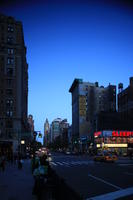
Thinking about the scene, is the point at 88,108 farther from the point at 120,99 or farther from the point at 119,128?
the point at 119,128

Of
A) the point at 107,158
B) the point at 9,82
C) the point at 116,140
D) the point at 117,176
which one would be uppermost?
the point at 9,82

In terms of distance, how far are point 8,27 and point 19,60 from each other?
11610mm

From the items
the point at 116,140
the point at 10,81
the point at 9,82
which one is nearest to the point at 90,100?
the point at 116,140

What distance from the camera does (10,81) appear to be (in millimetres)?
90750

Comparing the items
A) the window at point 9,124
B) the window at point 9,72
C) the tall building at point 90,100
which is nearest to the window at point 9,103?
the window at point 9,124

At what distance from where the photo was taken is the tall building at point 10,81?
282ft

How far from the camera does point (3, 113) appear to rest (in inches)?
3423

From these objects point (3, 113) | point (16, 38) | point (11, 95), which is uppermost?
point (16, 38)

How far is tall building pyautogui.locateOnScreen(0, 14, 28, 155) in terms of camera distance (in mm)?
86062

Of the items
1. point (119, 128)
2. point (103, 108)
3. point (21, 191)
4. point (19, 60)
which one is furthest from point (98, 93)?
point (21, 191)

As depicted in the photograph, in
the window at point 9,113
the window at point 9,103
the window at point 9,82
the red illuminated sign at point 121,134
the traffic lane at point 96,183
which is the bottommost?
the traffic lane at point 96,183

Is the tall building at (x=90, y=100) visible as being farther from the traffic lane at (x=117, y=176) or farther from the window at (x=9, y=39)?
the traffic lane at (x=117, y=176)

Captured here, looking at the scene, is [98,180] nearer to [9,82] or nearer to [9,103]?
Result: [9,103]

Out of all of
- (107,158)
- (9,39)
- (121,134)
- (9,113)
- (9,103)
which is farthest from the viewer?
(121,134)
